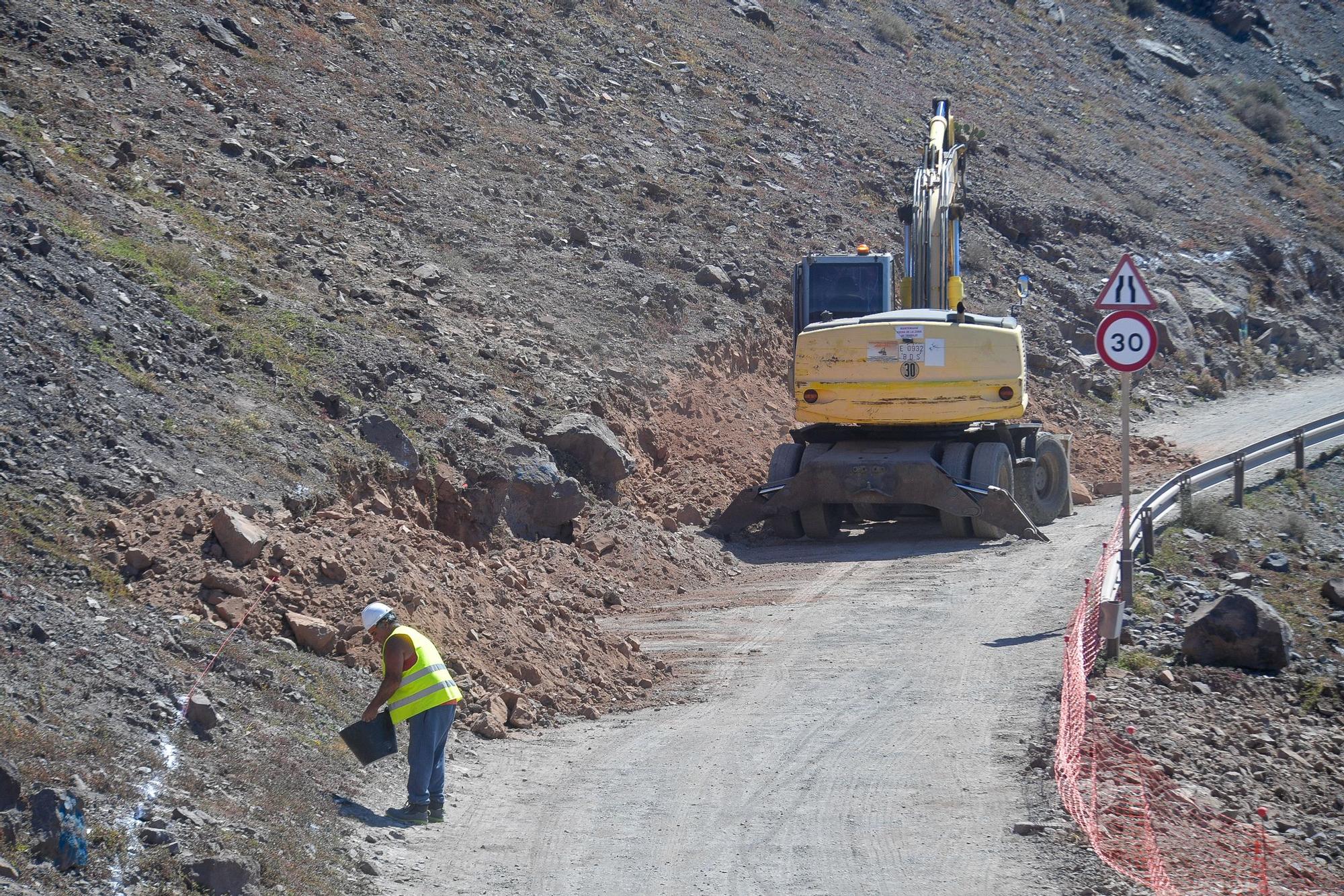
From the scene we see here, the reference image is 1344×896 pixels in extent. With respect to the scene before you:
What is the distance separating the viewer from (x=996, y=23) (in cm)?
4253

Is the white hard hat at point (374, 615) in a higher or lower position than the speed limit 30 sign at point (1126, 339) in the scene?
lower

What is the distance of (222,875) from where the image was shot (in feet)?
20.0

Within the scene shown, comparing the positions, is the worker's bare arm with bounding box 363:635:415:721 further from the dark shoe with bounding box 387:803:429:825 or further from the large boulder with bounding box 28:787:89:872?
the large boulder with bounding box 28:787:89:872

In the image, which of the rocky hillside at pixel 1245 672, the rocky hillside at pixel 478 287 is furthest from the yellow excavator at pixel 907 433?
the rocky hillside at pixel 1245 672

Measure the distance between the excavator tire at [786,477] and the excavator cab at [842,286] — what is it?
1981 millimetres

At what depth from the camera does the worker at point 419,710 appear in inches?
306

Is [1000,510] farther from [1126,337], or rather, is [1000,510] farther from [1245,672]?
[1126,337]

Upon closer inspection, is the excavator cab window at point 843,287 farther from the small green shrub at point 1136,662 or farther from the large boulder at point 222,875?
the large boulder at point 222,875

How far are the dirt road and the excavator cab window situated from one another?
5.21 meters

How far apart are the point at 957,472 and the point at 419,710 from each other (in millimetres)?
9819

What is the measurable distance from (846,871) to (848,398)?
996 centimetres

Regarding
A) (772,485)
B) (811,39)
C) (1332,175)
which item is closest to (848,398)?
(772,485)

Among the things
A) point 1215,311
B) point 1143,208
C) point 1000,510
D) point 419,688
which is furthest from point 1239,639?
point 1143,208

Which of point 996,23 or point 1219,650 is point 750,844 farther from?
point 996,23
